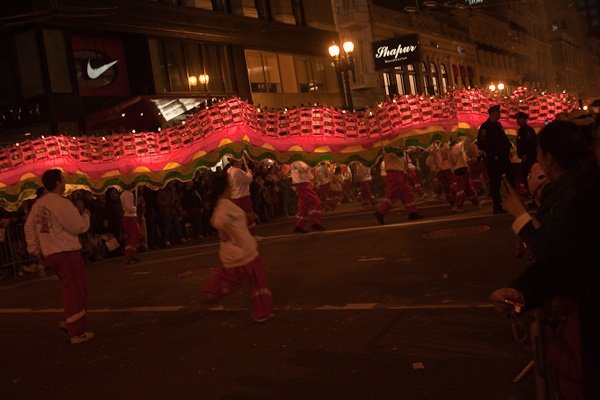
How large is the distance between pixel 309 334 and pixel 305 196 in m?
7.88

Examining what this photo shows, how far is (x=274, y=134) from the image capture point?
9.12m

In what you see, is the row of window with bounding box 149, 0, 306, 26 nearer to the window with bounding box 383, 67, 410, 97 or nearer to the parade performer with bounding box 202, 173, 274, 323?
the window with bounding box 383, 67, 410, 97

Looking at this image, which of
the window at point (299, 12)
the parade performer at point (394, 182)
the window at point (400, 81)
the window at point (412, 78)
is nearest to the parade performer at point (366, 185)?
the parade performer at point (394, 182)

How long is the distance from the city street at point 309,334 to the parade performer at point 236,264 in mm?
254

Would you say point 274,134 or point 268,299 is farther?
point 274,134

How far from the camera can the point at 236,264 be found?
7.07 m

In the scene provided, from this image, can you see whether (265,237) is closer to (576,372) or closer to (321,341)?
(321,341)

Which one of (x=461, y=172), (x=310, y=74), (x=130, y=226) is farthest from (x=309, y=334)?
(x=310, y=74)

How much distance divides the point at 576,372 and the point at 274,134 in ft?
22.1

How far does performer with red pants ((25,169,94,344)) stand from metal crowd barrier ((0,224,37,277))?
836 centimetres

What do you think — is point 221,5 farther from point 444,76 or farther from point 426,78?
point 444,76

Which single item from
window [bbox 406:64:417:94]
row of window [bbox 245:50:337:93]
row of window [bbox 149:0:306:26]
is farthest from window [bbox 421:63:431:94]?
row of window [bbox 149:0:306:26]

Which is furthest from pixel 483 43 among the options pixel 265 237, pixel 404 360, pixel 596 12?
pixel 596 12

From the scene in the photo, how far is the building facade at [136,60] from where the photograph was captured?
21422mm
